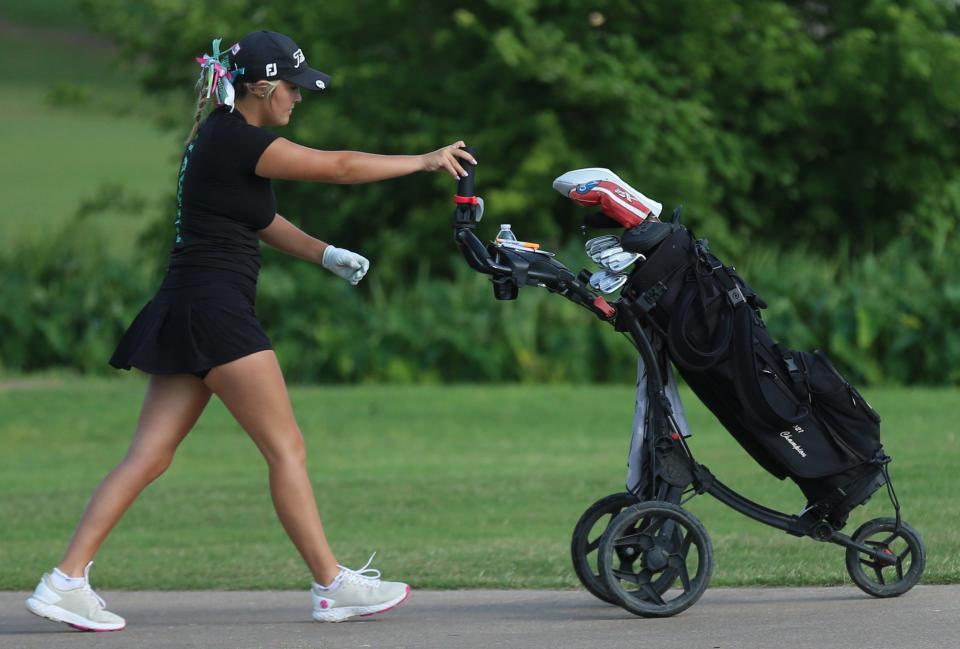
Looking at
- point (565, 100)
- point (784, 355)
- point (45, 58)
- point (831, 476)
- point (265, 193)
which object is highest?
point (45, 58)

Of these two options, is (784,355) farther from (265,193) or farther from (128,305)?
(128,305)

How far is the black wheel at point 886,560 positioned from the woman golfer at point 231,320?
1567 mm

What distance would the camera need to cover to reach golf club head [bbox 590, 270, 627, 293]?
5.67 metres

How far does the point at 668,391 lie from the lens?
227 inches

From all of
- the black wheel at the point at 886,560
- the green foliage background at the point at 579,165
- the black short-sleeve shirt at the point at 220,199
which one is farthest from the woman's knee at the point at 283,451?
the green foliage background at the point at 579,165

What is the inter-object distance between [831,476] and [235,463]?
6.43m

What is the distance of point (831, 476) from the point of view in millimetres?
5703

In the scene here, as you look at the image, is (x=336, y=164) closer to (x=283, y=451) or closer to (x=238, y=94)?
(x=238, y=94)

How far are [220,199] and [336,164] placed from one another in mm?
415

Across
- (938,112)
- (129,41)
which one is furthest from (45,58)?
(938,112)

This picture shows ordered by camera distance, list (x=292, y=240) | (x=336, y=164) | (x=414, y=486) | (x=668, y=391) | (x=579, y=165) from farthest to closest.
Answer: (x=579, y=165), (x=414, y=486), (x=292, y=240), (x=668, y=391), (x=336, y=164)

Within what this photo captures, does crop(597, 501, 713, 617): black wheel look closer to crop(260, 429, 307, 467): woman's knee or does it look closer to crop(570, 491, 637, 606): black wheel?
crop(570, 491, 637, 606): black wheel

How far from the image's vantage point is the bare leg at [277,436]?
5582mm

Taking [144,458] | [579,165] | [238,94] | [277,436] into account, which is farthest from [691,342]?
[579,165]
